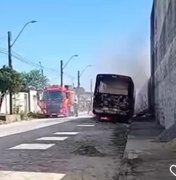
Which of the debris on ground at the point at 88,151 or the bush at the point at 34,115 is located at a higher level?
the debris on ground at the point at 88,151

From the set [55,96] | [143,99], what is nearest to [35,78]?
[55,96]

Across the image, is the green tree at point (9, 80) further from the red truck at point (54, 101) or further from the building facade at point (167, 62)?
the building facade at point (167, 62)

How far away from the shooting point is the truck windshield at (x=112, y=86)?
39406 millimetres

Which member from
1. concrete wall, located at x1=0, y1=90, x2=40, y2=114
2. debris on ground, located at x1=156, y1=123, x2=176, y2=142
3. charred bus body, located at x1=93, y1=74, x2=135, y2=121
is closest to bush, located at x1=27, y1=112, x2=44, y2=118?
concrete wall, located at x1=0, y1=90, x2=40, y2=114

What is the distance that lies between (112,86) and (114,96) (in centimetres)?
79

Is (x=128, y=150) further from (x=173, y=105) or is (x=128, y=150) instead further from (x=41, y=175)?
(x=41, y=175)

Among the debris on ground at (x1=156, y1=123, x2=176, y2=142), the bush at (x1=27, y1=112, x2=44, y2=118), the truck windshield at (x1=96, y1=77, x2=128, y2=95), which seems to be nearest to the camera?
the debris on ground at (x1=156, y1=123, x2=176, y2=142)

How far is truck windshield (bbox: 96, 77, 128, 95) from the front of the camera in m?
39.4

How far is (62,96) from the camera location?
59.4 metres

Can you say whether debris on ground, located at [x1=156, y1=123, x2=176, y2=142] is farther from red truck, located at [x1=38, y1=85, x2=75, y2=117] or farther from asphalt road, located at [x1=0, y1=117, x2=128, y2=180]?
red truck, located at [x1=38, y1=85, x2=75, y2=117]

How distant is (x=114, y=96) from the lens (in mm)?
39750

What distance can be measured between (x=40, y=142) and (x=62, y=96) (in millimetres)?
37816

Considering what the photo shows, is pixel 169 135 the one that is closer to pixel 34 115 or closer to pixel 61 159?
pixel 61 159

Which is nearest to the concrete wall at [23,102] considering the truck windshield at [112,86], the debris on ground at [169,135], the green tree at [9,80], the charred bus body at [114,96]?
the green tree at [9,80]
